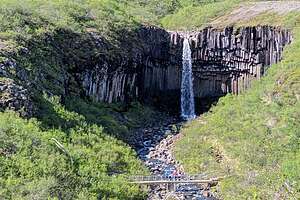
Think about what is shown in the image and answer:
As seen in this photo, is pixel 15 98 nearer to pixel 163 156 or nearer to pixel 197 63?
pixel 163 156

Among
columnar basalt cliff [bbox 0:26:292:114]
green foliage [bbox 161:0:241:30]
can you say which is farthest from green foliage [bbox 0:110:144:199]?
green foliage [bbox 161:0:241:30]

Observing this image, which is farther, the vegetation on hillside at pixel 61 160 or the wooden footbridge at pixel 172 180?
the wooden footbridge at pixel 172 180

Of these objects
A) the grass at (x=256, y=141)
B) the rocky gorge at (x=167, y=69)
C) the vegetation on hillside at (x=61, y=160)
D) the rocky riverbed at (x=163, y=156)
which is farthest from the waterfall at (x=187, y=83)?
the vegetation on hillside at (x=61, y=160)

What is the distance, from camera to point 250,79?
152 feet

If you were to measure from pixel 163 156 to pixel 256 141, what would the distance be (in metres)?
5.82

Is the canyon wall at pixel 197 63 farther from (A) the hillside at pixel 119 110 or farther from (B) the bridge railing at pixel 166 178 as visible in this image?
(B) the bridge railing at pixel 166 178

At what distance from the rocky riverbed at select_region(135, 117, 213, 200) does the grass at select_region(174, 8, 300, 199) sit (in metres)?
0.71

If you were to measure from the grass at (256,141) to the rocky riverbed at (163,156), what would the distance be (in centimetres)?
71

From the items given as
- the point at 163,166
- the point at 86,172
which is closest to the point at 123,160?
the point at 163,166

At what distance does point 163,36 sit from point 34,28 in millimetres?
13914

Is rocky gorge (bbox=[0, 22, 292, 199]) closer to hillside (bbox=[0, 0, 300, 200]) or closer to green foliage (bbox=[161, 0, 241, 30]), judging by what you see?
hillside (bbox=[0, 0, 300, 200])

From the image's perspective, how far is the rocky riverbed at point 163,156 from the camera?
2794cm

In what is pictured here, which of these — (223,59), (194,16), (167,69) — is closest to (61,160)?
(223,59)

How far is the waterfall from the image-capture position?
49.1m
